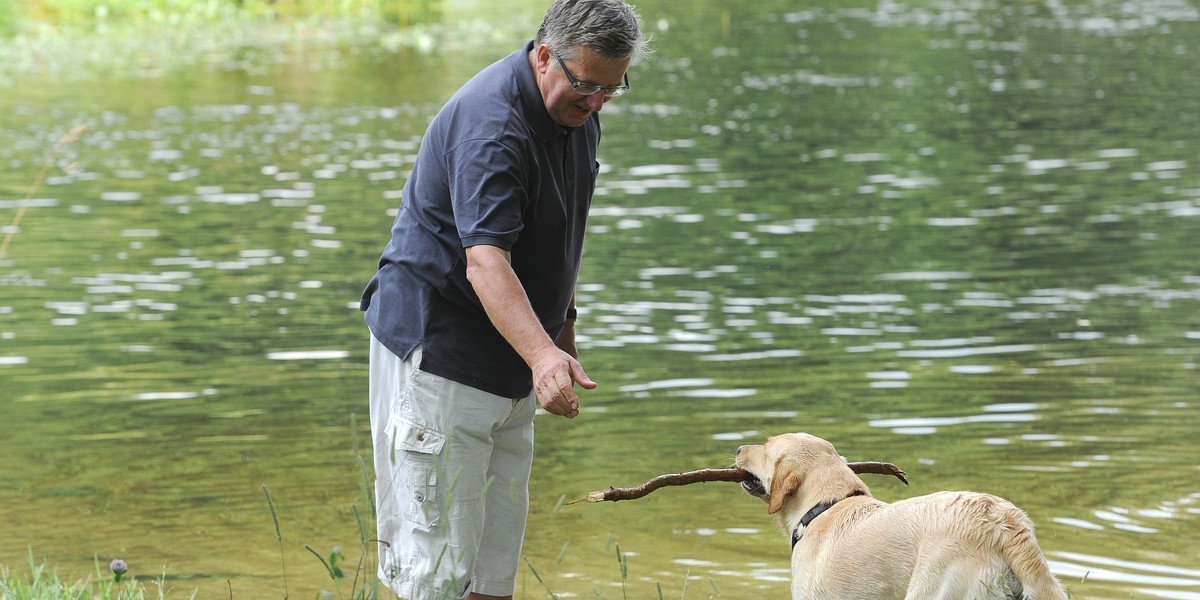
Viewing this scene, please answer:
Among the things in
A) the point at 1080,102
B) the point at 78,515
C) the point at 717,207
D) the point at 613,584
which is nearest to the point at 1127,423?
the point at 613,584

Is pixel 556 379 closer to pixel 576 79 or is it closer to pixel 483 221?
pixel 483 221

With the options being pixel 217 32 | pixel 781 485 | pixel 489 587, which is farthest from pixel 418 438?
pixel 217 32

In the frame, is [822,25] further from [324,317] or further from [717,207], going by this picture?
[324,317]

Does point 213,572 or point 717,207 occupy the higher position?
point 213,572

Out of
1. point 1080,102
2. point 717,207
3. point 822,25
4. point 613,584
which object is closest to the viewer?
point 613,584

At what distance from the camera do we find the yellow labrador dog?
14.6 feet

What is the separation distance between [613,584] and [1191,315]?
683 cm

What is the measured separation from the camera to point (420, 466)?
15.6 ft

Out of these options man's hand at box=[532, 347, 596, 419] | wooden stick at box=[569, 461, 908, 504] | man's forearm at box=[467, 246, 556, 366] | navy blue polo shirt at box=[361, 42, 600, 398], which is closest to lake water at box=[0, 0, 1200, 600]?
wooden stick at box=[569, 461, 908, 504]

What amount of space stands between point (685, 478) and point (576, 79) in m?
1.40

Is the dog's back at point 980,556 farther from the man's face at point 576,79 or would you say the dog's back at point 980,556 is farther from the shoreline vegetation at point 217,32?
the shoreline vegetation at point 217,32

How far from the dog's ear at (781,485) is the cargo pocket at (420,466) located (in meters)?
1.23

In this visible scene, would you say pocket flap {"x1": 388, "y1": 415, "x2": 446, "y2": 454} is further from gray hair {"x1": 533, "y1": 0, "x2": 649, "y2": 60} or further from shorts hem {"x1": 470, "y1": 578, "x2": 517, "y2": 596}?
gray hair {"x1": 533, "y1": 0, "x2": 649, "y2": 60}

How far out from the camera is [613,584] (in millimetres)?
6953
